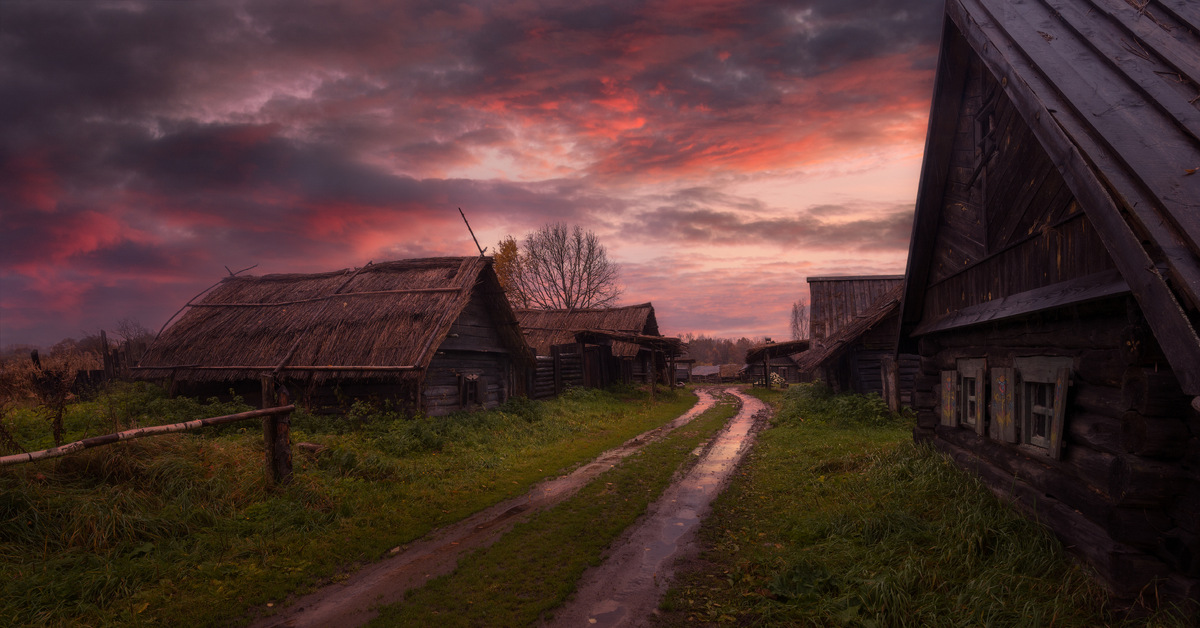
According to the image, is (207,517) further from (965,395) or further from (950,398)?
(950,398)

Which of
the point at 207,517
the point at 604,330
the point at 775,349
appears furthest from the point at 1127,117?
the point at 604,330

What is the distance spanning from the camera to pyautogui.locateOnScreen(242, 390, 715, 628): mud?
17.6 feet

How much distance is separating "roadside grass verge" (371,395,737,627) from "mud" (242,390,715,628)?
0.79 ft

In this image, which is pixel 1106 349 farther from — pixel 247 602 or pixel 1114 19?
pixel 247 602

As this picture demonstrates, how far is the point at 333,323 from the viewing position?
1570cm

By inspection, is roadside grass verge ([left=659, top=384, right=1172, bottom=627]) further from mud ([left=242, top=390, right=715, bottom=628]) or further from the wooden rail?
the wooden rail

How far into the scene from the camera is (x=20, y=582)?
208 inches

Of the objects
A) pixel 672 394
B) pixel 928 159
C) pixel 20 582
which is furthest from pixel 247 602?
pixel 672 394

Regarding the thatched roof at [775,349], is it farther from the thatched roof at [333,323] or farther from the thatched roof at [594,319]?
the thatched roof at [333,323]

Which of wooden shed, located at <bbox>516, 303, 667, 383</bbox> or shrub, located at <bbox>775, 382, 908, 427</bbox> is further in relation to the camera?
wooden shed, located at <bbox>516, 303, 667, 383</bbox>

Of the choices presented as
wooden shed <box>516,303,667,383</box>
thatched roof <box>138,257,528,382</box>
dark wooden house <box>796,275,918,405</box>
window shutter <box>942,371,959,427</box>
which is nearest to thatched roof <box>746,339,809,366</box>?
dark wooden house <box>796,275,918,405</box>

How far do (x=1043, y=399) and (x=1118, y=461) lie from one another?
1904 mm

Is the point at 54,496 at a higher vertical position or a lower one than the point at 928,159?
lower

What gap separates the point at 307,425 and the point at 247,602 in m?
8.84
